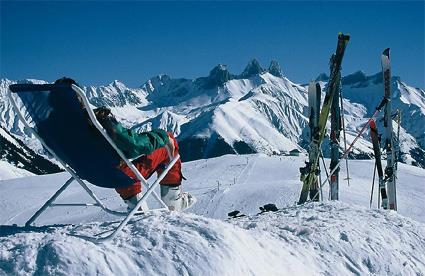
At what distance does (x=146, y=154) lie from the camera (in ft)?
18.6

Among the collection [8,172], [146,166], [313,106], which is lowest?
[8,172]

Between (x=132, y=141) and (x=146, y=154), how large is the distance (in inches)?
17.3

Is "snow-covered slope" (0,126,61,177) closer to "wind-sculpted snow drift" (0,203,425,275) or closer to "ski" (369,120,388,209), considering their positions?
"ski" (369,120,388,209)

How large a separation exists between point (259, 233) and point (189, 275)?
151cm

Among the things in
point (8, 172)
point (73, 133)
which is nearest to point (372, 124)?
point (73, 133)

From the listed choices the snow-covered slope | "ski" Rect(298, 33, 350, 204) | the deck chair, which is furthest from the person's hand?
the snow-covered slope

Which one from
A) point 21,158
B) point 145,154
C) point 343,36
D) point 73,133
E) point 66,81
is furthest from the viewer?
point 21,158

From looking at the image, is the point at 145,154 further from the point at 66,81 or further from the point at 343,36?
the point at 343,36

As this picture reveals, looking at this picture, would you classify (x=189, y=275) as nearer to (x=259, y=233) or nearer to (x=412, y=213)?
(x=259, y=233)

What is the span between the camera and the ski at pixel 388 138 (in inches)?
484

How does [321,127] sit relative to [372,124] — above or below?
below

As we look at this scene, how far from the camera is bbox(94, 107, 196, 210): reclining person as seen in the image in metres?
5.23

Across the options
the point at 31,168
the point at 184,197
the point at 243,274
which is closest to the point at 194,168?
the point at 184,197

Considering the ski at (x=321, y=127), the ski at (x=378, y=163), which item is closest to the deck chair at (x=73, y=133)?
the ski at (x=321, y=127)
